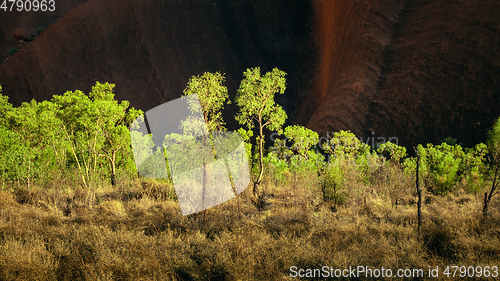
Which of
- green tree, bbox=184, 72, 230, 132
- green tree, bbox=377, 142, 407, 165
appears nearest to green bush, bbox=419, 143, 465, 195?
green tree, bbox=377, 142, 407, 165

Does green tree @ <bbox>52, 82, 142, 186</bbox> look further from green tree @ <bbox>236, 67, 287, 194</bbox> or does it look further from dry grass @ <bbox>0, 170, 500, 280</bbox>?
green tree @ <bbox>236, 67, 287, 194</bbox>

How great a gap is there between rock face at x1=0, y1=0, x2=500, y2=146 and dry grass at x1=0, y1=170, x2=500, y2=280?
11.2 meters

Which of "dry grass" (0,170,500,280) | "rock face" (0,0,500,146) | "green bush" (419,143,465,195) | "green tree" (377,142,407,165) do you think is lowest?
"dry grass" (0,170,500,280)

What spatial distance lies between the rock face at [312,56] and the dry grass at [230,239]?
11240 millimetres

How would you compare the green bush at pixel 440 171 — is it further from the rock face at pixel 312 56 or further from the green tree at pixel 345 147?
the rock face at pixel 312 56

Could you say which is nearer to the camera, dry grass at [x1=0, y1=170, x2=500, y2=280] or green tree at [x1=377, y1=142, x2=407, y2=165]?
dry grass at [x1=0, y1=170, x2=500, y2=280]

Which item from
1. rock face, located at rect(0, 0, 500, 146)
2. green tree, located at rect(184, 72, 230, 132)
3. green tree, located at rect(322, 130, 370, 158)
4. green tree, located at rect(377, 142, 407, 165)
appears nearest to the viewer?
green tree, located at rect(184, 72, 230, 132)

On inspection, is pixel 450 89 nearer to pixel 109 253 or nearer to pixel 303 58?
pixel 303 58

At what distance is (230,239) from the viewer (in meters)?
6.03

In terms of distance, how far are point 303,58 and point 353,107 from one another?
434 inches

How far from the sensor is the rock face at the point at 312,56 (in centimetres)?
1900

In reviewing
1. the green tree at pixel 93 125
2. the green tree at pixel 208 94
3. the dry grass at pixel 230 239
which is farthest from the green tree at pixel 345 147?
the green tree at pixel 93 125

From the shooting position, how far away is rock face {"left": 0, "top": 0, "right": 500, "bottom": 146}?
19.0 m

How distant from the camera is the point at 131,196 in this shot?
35.8 feet
